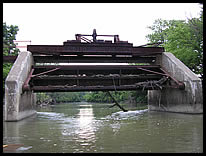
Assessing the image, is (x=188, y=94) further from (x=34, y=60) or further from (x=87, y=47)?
(x=34, y=60)

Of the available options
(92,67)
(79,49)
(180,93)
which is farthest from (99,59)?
(180,93)

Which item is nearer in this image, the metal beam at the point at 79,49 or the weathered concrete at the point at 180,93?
the weathered concrete at the point at 180,93

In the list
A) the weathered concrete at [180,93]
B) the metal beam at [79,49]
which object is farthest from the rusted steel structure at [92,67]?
the weathered concrete at [180,93]

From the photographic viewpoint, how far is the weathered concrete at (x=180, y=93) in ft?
52.7

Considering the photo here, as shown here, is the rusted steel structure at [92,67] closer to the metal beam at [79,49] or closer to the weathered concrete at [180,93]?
the metal beam at [79,49]

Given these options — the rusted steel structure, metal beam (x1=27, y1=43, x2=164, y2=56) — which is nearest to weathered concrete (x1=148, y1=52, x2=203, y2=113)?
the rusted steel structure

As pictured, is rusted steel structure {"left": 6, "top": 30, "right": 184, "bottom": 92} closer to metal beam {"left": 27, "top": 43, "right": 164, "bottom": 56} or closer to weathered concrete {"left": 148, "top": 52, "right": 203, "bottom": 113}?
metal beam {"left": 27, "top": 43, "right": 164, "bottom": 56}

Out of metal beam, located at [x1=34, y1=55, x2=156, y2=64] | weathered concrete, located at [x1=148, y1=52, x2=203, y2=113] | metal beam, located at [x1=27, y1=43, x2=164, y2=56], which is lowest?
weathered concrete, located at [x1=148, y1=52, x2=203, y2=113]

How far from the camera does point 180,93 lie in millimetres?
17578

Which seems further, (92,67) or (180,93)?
(92,67)

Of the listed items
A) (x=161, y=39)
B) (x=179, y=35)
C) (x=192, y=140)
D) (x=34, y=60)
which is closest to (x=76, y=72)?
(x=34, y=60)

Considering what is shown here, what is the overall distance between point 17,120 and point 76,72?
828 centimetres

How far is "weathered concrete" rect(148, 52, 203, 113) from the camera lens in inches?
633

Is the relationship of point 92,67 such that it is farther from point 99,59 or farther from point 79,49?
point 99,59
